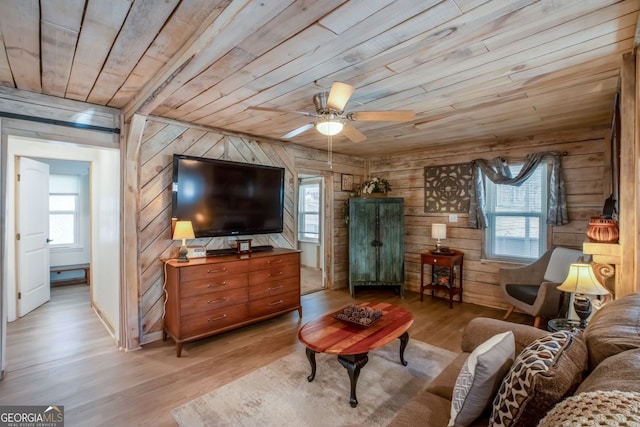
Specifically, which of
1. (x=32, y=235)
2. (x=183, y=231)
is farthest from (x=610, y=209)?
(x=32, y=235)

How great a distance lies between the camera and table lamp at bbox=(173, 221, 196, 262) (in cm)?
305

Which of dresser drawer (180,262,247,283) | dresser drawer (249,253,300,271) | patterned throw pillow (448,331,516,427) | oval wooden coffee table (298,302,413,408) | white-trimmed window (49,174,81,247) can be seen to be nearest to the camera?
patterned throw pillow (448,331,516,427)

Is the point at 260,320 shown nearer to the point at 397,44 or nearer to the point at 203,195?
the point at 203,195

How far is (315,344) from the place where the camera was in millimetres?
2098

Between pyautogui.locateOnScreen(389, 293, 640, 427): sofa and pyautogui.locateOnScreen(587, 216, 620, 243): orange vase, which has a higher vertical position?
pyautogui.locateOnScreen(587, 216, 620, 243): orange vase

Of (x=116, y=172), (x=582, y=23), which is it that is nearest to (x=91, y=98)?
(x=116, y=172)

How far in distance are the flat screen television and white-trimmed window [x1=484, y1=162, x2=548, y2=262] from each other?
3004 mm

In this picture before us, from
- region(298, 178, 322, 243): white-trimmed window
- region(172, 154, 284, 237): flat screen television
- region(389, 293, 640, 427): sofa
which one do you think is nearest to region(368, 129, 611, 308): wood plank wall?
region(298, 178, 322, 243): white-trimmed window

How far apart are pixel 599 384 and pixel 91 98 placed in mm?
3680

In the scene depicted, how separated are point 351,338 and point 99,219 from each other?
362 cm

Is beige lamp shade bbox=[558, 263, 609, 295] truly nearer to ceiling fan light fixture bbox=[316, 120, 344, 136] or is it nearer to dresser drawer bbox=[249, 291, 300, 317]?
ceiling fan light fixture bbox=[316, 120, 344, 136]

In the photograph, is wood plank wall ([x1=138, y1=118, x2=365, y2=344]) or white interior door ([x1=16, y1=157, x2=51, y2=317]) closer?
wood plank wall ([x1=138, y1=118, x2=365, y2=344])

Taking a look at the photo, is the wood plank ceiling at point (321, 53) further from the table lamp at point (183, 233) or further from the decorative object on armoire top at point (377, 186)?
the decorative object on armoire top at point (377, 186)

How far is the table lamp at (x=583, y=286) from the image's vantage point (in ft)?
6.68
